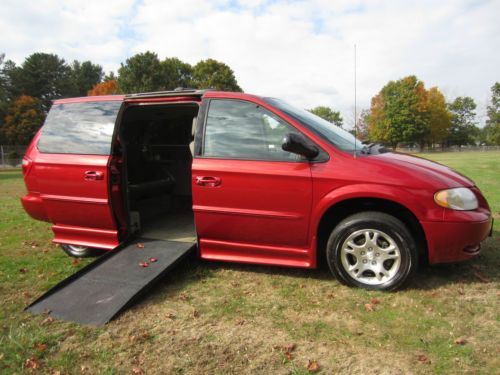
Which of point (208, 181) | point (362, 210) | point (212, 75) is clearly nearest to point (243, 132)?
point (208, 181)

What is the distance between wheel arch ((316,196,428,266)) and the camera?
11.2ft

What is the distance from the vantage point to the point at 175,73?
49.9m

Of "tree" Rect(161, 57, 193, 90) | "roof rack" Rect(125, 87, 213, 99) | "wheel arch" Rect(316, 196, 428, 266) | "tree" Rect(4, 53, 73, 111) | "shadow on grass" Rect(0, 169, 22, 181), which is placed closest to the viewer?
"wheel arch" Rect(316, 196, 428, 266)

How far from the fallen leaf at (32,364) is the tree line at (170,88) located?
44.3 metres

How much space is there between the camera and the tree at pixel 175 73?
47.3 meters

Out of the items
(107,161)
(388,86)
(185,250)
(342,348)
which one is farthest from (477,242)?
(388,86)

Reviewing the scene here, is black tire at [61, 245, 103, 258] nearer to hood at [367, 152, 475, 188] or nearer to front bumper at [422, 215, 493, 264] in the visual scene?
hood at [367, 152, 475, 188]

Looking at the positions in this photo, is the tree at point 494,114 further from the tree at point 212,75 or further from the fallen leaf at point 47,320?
the fallen leaf at point 47,320

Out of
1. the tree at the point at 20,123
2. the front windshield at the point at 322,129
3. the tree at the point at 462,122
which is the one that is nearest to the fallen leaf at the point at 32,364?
the front windshield at the point at 322,129

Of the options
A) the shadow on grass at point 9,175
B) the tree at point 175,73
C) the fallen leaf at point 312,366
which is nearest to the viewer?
the fallen leaf at point 312,366

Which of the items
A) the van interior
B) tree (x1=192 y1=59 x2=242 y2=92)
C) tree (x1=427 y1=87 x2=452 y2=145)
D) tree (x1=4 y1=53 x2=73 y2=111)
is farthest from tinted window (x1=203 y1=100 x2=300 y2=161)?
tree (x1=427 y1=87 x2=452 y2=145)

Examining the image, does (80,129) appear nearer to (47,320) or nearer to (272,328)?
(47,320)

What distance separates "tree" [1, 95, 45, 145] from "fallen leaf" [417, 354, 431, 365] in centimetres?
5178

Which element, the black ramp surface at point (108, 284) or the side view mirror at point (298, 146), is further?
the side view mirror at point (298, 146)
